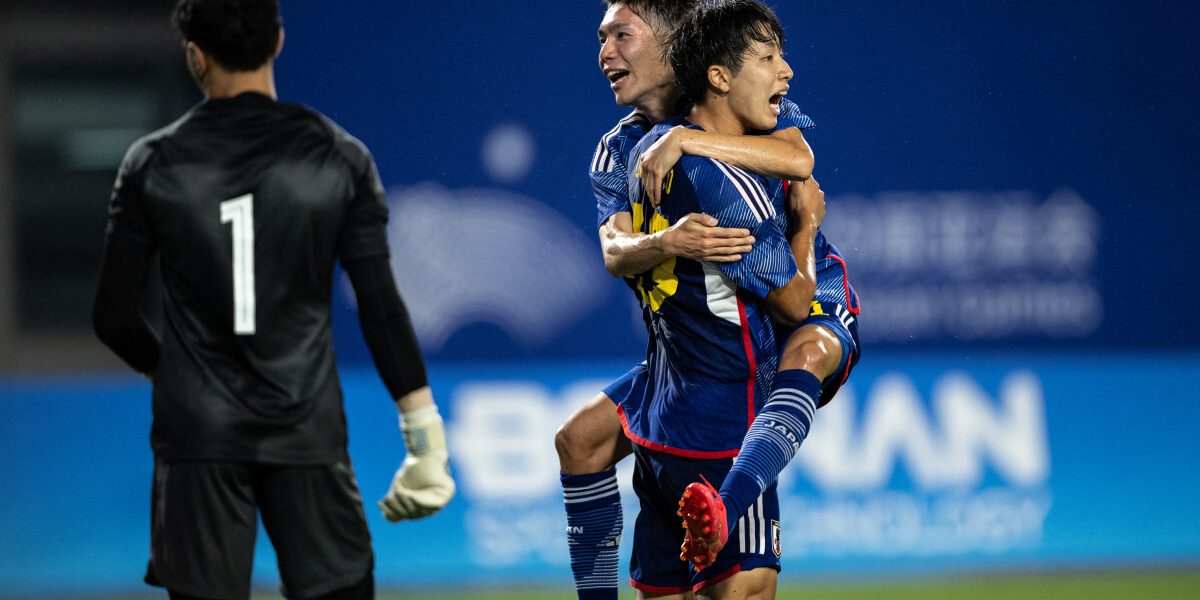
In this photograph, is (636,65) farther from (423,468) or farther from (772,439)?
(423,468)

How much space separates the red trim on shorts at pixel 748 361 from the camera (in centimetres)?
332

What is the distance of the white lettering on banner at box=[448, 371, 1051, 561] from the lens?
6.32 meters

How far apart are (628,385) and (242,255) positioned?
127cm

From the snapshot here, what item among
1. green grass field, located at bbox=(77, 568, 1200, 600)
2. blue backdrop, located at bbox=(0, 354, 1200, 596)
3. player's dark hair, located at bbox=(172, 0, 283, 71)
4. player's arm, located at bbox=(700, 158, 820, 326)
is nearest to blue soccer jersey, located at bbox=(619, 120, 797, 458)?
player's arm, located at bbox=(700, 158, 820, 326)

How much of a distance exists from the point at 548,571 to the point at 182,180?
3837 mm

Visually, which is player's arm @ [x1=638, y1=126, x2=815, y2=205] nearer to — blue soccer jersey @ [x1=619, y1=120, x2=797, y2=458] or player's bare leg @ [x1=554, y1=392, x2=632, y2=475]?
blue soccer jersey @ [x1=619, y1=120, x2=797, y2=458]

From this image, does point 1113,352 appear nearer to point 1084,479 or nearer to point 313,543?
point 1084,479

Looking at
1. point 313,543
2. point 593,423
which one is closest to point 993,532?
point 593,423

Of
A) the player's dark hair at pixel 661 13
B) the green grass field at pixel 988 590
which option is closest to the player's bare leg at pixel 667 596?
the player's dark hair at pixel 661 13

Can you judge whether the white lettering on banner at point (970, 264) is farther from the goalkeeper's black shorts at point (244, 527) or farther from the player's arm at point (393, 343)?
the goalkeeper's black shorts at point (244, 527)

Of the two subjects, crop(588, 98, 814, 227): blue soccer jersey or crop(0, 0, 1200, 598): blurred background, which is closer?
crop(588, 98, 814, 227): blue soccer jersey

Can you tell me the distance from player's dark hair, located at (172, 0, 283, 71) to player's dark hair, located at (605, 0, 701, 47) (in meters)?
1.35

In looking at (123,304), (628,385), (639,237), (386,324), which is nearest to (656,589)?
(628,385)

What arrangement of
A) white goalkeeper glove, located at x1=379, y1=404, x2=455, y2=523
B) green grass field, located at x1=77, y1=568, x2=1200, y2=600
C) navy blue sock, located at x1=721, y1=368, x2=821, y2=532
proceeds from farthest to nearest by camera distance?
green grass field, located at x1=77, y1=568, x2=1200, y2=600, navy blue sock, located at x1=721, y1=368, x2=821, y2=532, white goalkeeper glove, located at x1=379, y1=404, x2=455, y2=523
